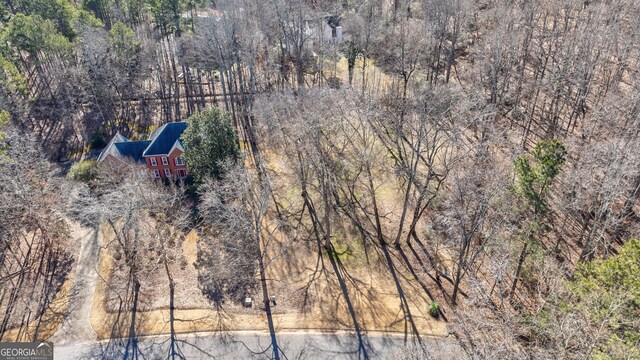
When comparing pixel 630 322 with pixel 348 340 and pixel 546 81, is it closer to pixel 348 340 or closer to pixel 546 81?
pixel 348 340

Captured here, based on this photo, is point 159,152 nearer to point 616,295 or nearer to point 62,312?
point 62,312

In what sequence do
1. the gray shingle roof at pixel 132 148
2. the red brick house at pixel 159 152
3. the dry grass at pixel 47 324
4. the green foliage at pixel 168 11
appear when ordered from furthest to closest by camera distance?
the green foliage at pixel 168 11 → the gray shingle roof at pixel 132 148 → the red brick house at pixel 159 152 → the dry grass at pixel 47 324

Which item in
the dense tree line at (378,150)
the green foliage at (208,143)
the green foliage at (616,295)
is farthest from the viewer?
the green foliage at (208,143)

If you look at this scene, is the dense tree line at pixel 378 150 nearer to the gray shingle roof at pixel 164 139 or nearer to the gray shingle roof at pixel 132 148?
the gray shingle roof at pixel 132 148

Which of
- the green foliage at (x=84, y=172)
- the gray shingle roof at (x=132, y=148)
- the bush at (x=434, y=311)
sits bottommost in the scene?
the bush at (x=434, y=311)

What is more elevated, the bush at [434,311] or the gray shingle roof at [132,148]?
the gray shingle roof at [132,148]
